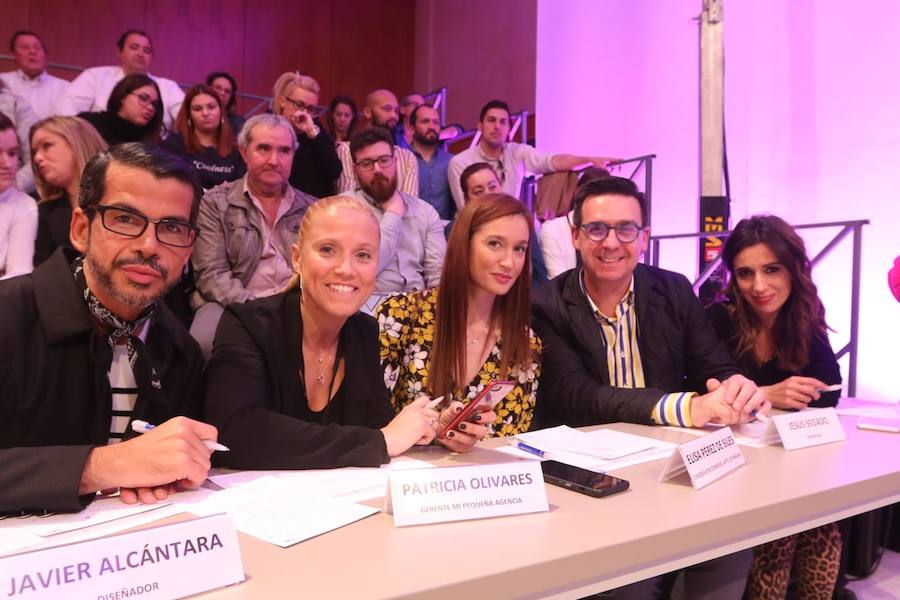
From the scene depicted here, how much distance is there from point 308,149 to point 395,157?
52 cm

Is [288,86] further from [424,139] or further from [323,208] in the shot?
[323,208]

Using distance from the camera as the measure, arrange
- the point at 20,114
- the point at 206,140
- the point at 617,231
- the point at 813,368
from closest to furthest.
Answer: the point at 617,231 < the point at 813,368 < the point at 206,140 < the point at 20,114

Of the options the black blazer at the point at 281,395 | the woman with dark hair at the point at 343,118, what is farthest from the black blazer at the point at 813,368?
the woman with dark hair at the point at 343,118

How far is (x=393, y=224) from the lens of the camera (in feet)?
11.8

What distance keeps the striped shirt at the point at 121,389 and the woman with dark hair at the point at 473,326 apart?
710mm

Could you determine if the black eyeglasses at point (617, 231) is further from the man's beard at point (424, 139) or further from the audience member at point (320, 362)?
the man's beard at point (424, 139)

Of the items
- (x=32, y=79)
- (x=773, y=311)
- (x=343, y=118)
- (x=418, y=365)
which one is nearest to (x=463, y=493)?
(x=418, y=365)

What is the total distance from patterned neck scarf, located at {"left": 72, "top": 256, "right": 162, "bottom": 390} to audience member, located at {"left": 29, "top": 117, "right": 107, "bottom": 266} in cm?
139

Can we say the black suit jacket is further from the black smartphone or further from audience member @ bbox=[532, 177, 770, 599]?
audience member @ bbox=[532, 177, 770, 599]

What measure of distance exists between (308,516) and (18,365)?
0.61m

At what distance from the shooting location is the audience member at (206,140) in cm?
364

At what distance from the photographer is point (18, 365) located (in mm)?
1213

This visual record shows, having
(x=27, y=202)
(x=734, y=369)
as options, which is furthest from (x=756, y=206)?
(x=27, y=202)

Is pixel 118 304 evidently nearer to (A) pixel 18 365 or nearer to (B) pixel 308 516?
(A) pixel 18 365
